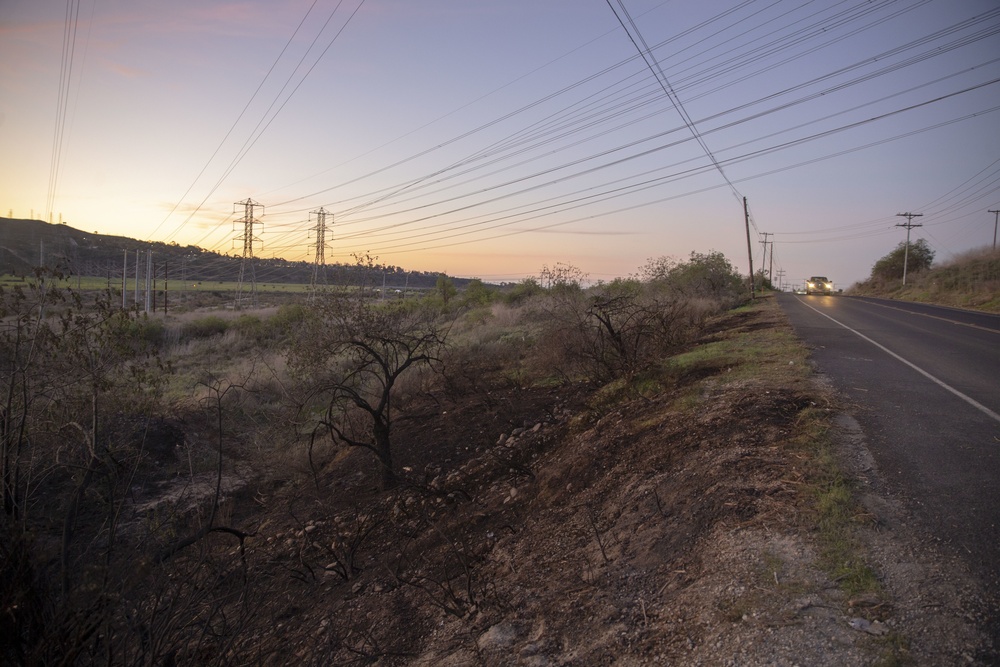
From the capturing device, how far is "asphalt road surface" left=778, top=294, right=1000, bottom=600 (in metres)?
4.66

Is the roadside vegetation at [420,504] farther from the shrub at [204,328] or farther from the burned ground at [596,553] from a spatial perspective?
the shrub at [204,328]

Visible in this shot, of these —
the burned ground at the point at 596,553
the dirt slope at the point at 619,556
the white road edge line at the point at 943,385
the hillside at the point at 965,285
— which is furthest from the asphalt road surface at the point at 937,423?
the hillside at the point at 965,285

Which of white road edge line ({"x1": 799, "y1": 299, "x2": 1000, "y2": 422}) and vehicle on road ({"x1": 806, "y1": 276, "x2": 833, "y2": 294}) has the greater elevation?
vehicle on road ({"x1": 806, "y1": 276, "x2": 833, "y2": 294})

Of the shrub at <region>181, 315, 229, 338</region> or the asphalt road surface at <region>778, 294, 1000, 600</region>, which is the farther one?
the shrub at <region>181, 315, 229, 338</region>

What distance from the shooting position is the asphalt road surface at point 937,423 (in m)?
4.66

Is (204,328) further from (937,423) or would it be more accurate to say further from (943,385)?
(937,423)

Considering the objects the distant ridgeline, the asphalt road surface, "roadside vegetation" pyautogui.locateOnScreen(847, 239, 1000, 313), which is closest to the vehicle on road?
"roadside vegetation" pyautogui.locateOnScreen(847, 239, 1000, 313)

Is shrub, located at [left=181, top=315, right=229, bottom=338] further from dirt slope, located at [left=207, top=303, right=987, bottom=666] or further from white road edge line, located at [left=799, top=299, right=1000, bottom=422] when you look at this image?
white road edge line, located at [left=799, top=299, right=1000, bottom=422]

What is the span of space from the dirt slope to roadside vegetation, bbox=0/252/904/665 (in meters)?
0.04

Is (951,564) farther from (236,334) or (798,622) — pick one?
(236,334)

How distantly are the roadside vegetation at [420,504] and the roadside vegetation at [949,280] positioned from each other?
26647 mm

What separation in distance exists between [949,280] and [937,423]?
45.1 meters

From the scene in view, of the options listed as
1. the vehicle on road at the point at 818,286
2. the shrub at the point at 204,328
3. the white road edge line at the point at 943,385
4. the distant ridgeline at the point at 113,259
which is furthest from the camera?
the vehicle on road at the point at 818,286

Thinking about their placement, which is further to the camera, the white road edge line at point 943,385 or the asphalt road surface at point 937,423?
the white road edge line at point 943,385
